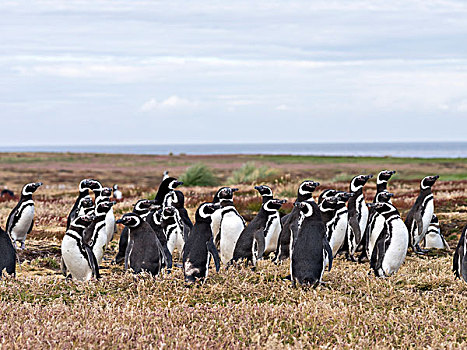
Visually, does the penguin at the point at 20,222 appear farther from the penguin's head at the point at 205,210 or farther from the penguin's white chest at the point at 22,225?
the penguin's head at the point at 205,210

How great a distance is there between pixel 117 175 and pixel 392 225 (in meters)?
45.3

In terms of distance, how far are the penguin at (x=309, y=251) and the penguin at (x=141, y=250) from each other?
2075mm

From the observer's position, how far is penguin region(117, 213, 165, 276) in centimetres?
866

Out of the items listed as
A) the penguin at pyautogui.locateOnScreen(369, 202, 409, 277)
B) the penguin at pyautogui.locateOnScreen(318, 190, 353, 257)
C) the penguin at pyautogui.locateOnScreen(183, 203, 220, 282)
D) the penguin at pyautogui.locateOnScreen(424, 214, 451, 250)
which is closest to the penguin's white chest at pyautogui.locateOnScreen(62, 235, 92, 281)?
the penguin at pyautogui.locateOnScreen(183, 203, 220, 282)

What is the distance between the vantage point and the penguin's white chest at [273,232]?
10.6 meters

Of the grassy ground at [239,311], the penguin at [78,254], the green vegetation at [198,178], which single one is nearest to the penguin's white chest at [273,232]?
the grassy ground at [239,311]

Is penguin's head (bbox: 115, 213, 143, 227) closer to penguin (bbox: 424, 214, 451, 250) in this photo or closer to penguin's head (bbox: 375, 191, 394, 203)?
penguin's head (bbox: 375, 191, 394, 203)

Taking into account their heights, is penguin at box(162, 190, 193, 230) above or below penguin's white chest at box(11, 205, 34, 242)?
above

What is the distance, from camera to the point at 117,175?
52.7 meters

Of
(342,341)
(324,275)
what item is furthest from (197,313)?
(324,275)

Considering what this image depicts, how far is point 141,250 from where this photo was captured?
28.6 ft

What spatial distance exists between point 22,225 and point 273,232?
558 centimetres

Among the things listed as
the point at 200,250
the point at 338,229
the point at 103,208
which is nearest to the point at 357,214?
the point at 338,229

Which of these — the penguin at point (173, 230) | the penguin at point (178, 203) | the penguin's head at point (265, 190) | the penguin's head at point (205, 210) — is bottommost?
the penguin at point (173, 230)
